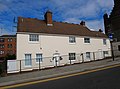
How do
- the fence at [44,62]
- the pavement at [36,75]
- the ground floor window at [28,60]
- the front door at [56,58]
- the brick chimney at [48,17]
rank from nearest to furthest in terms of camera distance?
the pavement at [36,75] < the fence at [44,62] < the ground floor window at [28,60] < the front door at [56,58] < the brick chimney at [48,17]

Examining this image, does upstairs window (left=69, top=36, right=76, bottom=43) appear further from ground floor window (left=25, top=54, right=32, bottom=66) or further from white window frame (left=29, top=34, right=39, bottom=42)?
ground floor window (left=25, top=54, right=32, bottom=66)

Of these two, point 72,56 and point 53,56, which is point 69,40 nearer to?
point 72,56

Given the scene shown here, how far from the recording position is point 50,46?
88.0ft

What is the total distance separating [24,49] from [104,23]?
4797cm

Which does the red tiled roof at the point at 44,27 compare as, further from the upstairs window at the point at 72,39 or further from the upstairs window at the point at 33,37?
the upstairs window at the point at 72,39

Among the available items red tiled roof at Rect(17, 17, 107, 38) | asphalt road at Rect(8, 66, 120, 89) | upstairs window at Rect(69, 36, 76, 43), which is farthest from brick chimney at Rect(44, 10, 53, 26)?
asphalt road at Rect(8, 66, 120, 89)

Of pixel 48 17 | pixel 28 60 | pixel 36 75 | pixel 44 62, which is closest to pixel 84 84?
pixel 36 75

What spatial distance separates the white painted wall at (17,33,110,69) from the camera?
941 inches

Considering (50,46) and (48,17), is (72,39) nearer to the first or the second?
(50,46)

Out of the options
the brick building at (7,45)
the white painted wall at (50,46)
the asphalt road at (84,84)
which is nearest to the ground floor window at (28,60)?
the white painted wall at (50,46)

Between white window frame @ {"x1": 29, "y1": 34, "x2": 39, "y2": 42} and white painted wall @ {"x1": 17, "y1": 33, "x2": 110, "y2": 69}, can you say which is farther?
white window frame @ {"x1": 29, "y1": 34, "x2": 39, "y2": 42}

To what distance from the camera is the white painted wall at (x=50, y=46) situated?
2390cm

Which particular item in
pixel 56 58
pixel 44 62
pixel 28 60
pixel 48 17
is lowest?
pixel 44 62

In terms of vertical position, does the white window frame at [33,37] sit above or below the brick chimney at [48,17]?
below
